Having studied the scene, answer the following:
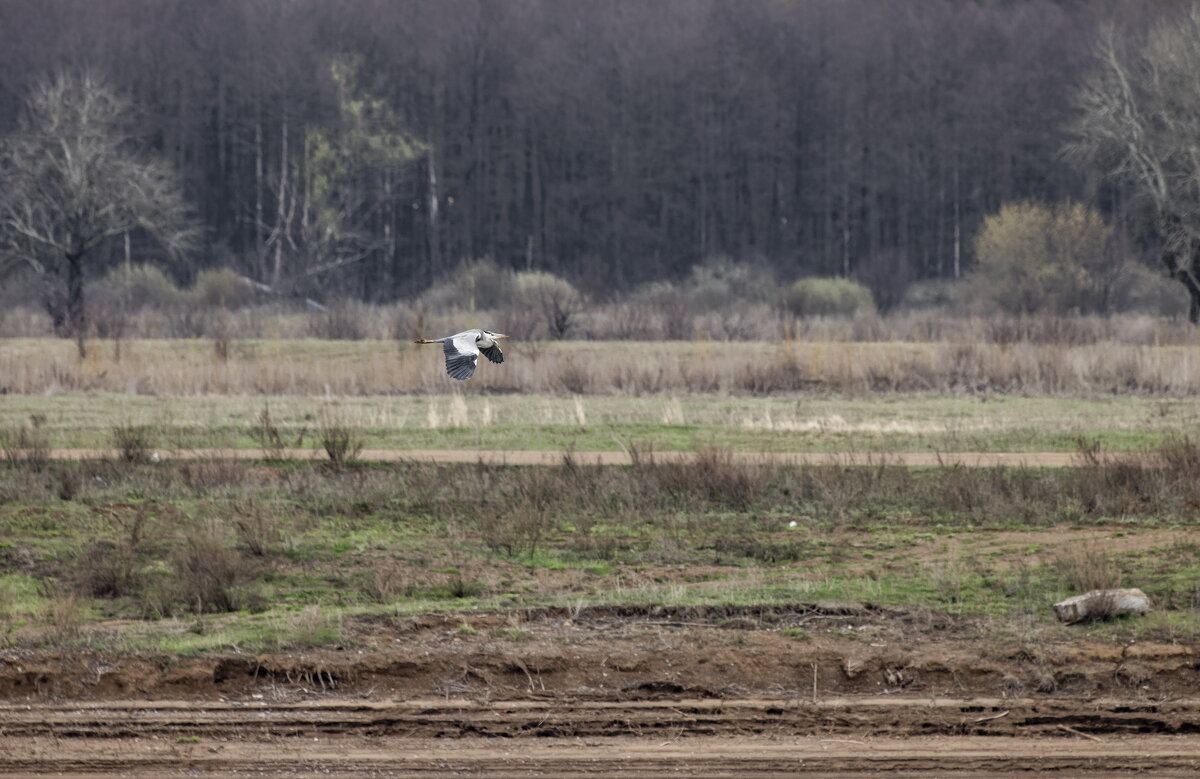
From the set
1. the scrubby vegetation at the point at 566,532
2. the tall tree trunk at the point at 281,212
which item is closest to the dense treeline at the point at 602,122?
the tall tree trunk at the point at 281,212

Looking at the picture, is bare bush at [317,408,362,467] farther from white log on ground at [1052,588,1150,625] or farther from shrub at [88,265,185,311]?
shrub at [88,265,185,311]

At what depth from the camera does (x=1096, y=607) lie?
12734mm

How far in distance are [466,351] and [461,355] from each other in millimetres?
47

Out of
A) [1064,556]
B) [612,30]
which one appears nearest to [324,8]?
[612,30]

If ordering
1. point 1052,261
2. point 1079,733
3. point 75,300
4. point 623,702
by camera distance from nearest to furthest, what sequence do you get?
1. point 1079,733
2. point 623,702
3. point 75,300
4. point 1052,261

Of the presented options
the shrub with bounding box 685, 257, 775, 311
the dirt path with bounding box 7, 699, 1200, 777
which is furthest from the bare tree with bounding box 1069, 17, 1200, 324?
the dirt path with bounding box 7, 699, 1200, 777

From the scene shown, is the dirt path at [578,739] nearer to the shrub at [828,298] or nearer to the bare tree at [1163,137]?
the bare tree at [1163,137]

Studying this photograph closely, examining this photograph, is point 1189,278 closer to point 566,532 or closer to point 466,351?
point 566,532

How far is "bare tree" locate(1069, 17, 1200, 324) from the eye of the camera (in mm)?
45250

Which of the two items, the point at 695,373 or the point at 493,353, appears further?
the point at 695,373

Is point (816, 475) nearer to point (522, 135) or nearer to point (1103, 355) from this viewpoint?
point (1103, 355)

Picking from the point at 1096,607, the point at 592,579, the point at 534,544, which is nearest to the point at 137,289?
the point at 534,544

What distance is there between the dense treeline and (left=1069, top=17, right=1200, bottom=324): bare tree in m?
16.9

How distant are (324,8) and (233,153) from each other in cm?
811
